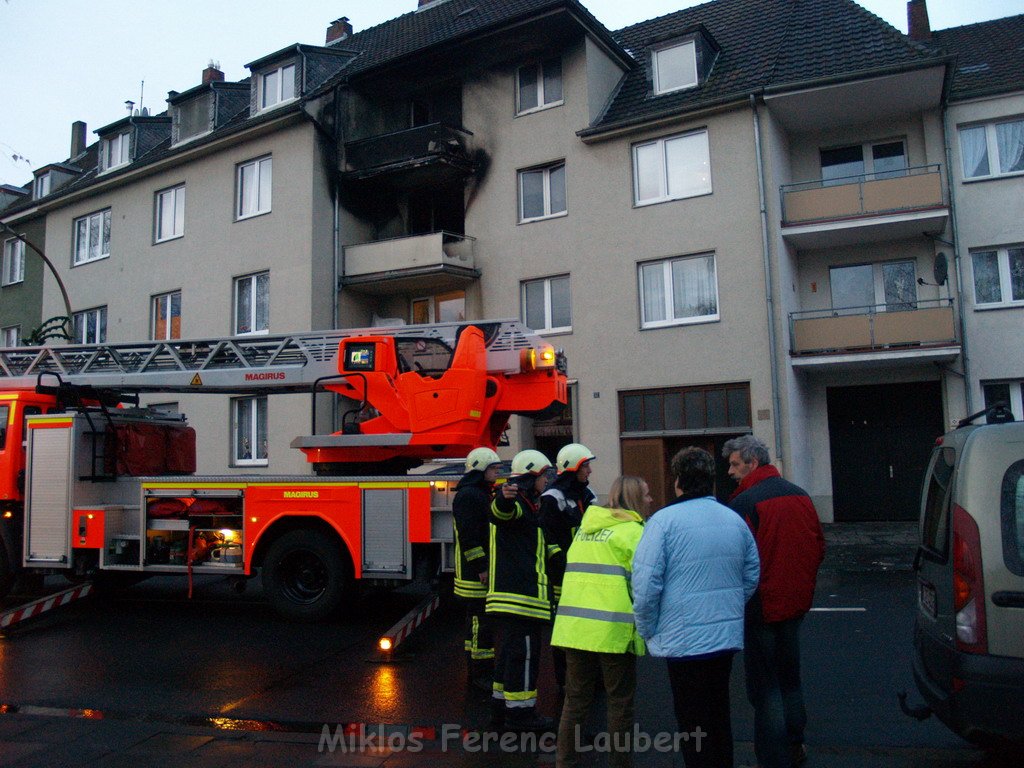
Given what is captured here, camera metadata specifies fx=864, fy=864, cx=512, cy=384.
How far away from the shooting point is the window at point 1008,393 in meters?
17.4

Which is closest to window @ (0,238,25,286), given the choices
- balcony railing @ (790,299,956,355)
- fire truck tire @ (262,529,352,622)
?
fire truck tire @ (262,529,352,622)

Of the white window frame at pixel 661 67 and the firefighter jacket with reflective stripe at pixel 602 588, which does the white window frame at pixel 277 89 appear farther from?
the firefighter jacket with reflective stripe at pixel 602 588

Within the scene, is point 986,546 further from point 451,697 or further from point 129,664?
point 129,664

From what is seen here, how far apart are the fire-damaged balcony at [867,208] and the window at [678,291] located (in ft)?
6.00

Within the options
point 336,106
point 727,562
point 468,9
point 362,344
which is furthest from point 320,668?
point 468,9

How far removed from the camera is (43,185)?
3142 centimetres

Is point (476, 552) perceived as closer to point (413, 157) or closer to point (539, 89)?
point (413, 157)

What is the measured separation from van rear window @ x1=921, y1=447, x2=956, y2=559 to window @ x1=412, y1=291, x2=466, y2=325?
1641 cm

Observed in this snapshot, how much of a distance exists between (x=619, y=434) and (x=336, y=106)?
1107 centimetres

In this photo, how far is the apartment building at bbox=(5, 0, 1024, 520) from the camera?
1764 cm

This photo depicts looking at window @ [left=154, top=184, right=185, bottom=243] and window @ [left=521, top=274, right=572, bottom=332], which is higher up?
window @ [left=154, top=184, right=185, bottom=243]

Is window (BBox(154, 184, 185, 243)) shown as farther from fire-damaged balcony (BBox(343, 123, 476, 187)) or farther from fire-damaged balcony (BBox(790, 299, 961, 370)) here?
fire-damaged balcony (BBox(790, 299, 961, 370))

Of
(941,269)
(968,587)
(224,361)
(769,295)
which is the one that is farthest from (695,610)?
(941,269)

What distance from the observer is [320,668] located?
24.7ft
